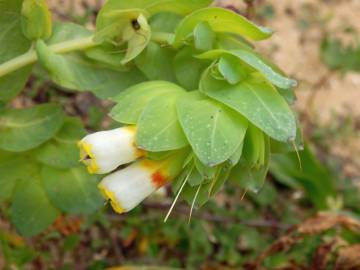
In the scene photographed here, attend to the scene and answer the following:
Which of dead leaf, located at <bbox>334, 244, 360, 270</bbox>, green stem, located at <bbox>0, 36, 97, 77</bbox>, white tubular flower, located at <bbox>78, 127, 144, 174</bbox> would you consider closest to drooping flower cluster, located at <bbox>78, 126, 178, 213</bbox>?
white tubular flower, located at <bbox>78, 127, 144, 174</bbox>

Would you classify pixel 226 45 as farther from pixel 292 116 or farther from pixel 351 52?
pixel 351 52

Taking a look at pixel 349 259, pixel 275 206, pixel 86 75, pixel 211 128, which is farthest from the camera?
pixel 275 206

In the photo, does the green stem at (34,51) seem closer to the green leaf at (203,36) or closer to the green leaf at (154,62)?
the green leaf at (154,62)

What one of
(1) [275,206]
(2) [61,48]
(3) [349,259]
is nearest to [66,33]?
(2) [61,48]

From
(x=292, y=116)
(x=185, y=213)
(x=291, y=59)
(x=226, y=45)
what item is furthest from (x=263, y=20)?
(x=292, y=116)

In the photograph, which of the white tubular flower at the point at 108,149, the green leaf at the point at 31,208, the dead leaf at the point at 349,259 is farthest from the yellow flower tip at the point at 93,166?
the dead leaf at the point at 349,259

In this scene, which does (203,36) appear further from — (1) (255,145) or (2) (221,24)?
(1) (255,145)
